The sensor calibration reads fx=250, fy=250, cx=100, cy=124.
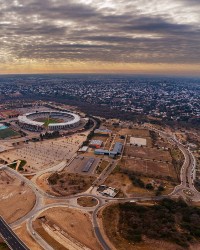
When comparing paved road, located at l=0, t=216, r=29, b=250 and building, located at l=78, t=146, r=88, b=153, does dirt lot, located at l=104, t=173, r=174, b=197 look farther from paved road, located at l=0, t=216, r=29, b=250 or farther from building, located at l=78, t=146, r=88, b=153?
paved road, located at l=0, t=216, r=29, b=250

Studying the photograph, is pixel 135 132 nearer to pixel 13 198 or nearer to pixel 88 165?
pixel 88 165

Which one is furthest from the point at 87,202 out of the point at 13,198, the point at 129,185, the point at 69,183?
the point at 13,198

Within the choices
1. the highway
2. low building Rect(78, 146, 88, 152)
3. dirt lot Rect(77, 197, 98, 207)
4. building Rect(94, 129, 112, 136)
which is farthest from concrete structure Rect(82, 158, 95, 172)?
building Rect(94, 129, 112, 136)

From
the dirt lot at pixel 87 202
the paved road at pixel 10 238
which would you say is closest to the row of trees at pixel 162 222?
the dirt lot at pixel 87 202

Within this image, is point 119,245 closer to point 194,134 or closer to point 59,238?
point 59,238

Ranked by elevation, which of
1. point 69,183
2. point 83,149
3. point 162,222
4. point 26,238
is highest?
point 83,149

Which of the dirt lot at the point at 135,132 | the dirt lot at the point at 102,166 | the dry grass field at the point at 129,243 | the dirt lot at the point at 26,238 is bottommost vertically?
the dry grass field at the point at 129,243

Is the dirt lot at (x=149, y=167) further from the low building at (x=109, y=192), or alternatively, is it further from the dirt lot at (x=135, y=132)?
the dirt lot at (x=135, y=132)
